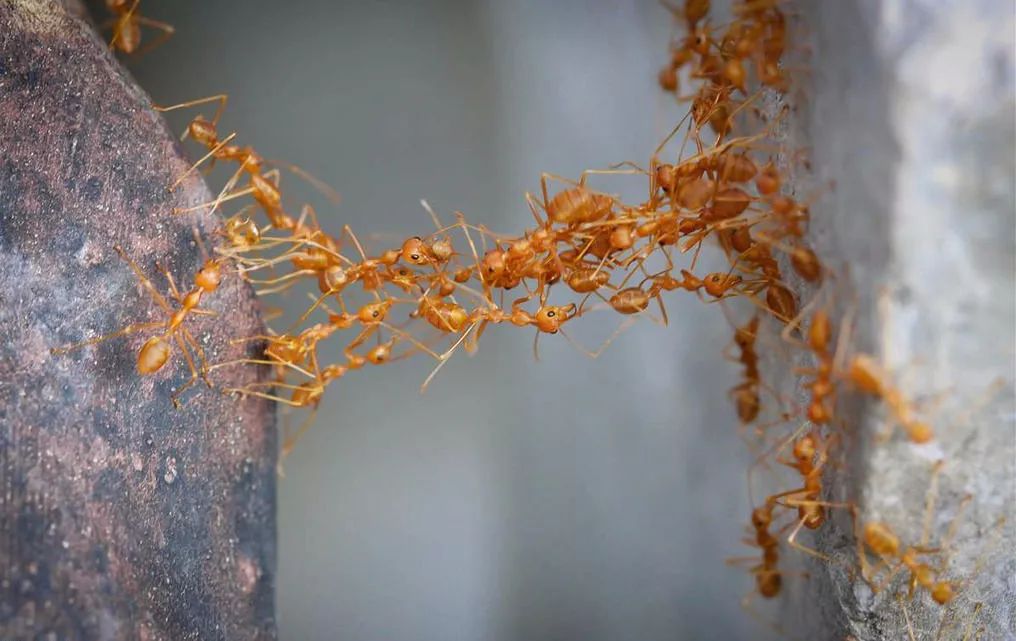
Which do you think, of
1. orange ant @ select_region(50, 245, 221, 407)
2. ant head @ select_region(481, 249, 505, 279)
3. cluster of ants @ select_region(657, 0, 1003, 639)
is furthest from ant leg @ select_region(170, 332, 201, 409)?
cluster of ants @ select_region(657, 0, 1003, 639)

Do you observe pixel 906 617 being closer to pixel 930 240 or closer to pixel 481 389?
pixel 930 240

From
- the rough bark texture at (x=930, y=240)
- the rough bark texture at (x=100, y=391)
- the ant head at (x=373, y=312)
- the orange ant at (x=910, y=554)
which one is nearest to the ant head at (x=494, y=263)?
the ant head at (x=373, y=312)

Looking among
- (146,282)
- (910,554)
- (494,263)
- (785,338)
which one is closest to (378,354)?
(494,263)

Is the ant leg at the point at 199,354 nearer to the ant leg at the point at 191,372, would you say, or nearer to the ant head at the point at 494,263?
the ant leg at the point at 191,372

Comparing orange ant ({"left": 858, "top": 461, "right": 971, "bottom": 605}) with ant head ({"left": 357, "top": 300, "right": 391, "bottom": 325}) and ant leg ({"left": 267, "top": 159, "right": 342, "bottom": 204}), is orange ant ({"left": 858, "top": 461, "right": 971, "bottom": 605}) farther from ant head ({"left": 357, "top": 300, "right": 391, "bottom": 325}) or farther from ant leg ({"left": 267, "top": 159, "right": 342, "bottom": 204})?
ant leg ({"left": 267, "top": 159, "right": 342, "bottom": 204})

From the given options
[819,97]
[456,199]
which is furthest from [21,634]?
[456,199]
